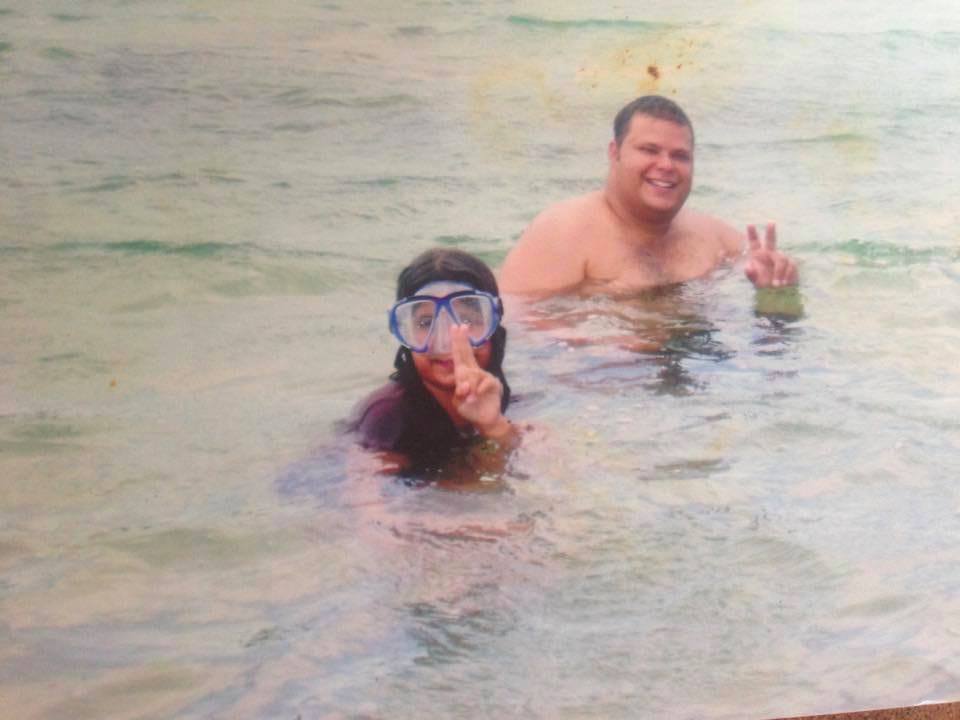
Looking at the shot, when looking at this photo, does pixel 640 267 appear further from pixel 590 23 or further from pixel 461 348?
pixel 461 348

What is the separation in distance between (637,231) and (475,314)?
631 mm

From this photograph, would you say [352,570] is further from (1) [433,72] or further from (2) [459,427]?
Result: (1) [433,72]

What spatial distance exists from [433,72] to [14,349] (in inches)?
32.5

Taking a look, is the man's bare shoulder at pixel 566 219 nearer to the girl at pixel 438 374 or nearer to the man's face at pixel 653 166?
the man's face at pixel 653 166

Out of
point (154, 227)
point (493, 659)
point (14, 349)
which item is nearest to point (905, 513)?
point (493, 659)

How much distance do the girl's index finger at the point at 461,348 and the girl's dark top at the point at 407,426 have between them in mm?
106

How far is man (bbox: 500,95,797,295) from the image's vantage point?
2.40 meters

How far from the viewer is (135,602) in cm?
193

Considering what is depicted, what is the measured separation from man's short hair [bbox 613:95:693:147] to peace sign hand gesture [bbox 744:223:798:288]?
0.23 meters

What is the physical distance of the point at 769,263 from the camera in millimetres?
2504

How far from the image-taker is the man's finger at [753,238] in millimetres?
2484

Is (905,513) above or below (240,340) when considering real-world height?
below

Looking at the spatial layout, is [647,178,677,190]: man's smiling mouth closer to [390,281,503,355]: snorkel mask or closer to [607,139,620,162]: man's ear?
[607,139,620,162]: man's ear

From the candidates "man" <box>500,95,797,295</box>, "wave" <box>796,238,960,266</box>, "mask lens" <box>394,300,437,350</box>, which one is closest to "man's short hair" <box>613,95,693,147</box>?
"man" <box>500,95,797,295</box>
